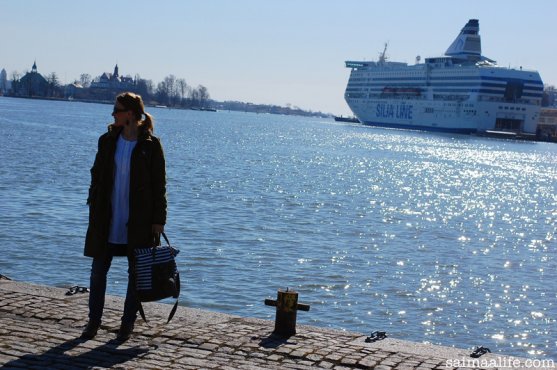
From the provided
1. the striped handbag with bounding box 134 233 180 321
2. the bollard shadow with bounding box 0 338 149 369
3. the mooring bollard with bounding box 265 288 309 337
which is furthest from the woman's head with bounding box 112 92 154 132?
the mooring bollard with bounding box 265 288 309 337

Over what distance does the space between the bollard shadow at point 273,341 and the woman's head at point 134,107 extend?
5.51 ft

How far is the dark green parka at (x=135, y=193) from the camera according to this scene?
6.28m

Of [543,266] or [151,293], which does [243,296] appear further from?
[543,266]

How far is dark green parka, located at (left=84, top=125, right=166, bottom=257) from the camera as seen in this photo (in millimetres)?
6281

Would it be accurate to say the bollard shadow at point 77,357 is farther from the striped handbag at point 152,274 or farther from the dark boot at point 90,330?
the striped handbag at point 152,274

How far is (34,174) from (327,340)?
70.3 feet

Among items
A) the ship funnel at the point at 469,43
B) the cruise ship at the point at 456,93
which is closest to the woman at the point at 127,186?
the cruise ship at the point at 456,93

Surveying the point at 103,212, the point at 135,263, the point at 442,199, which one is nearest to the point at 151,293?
the point at 135,263

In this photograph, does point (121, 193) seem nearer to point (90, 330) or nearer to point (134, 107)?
point (134, 107)

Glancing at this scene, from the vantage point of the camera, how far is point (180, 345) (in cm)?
637

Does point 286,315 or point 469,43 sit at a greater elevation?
point 469,43

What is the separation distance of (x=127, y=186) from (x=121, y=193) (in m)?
0.06

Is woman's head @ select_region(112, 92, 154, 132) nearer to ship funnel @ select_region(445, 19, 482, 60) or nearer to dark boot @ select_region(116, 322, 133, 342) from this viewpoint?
dark boot @ select_region(116, 322, 133, 342)

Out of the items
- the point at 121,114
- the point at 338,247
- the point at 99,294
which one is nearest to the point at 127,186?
the point at 121,114
